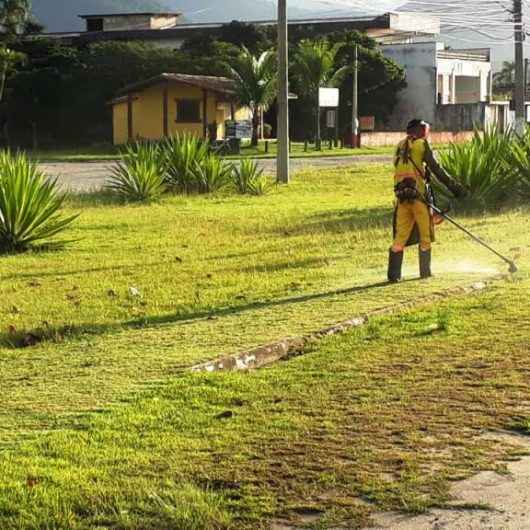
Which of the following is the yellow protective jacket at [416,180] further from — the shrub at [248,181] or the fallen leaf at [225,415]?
the shrub at [248,181]

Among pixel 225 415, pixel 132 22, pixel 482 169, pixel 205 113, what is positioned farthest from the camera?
pixel 132 22

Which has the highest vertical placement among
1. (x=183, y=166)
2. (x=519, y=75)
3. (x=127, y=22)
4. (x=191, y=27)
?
(x=127, y=22)

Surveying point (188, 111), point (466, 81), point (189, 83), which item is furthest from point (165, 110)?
point (466, 81)

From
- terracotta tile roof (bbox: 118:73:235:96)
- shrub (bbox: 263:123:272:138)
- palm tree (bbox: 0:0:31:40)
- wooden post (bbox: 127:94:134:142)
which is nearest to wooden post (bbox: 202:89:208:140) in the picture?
terracotta tile roof (bbox: 118:73:235:96)

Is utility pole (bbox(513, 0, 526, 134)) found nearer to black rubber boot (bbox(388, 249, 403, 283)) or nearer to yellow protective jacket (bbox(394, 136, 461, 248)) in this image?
yellow protective jacket (bbox(394, 136, 461, 248))

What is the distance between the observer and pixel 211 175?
2309 centimetres

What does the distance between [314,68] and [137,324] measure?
43.9 metres

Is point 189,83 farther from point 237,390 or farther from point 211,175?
point 237,390

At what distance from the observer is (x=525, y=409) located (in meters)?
6.04

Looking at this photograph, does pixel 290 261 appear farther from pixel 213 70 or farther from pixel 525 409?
pixel 213 70

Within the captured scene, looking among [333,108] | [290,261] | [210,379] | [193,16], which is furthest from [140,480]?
[193,16]

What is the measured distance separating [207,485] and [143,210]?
15152 millimetres

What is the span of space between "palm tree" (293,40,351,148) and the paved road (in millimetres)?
10145

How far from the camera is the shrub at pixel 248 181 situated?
2319 cm
